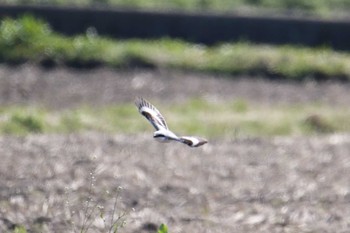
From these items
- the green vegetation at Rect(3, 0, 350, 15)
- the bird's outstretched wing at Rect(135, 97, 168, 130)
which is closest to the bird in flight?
the bird's outstretched wing at Rect(135, 97, 168, 130)

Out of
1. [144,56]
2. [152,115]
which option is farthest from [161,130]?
[144,56]

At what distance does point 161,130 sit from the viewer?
19.6 feet

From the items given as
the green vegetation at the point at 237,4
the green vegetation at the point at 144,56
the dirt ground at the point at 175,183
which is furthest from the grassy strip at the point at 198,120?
the green vegetation at the point at 237,4

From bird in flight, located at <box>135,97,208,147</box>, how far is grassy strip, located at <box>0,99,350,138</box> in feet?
16.8

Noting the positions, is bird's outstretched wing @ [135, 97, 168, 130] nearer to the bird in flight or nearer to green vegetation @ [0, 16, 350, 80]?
the bird in flight

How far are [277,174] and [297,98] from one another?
18.9 feet

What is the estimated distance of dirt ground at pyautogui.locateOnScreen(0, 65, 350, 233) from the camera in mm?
7848

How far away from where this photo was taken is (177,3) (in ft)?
76.1

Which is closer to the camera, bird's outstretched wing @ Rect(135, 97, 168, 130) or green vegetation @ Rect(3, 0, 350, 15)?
bird's outstretched wing @ Rect(135, 97, 168, 130)

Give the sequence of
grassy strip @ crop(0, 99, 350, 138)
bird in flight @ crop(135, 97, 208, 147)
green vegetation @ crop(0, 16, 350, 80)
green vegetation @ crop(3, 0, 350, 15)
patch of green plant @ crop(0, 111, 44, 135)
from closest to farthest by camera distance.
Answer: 1. bird in flight @ crop(135, 97, 208, 147)
2. patch of green plant @ crop(0, 111, 44, 135)
3. grassy strip @ crop(0, 99, 350, 138)
4. green vegetation @ crop(0, 16, 350, 80)
5. green vegetation @ crop(3, 0, 350, 15)

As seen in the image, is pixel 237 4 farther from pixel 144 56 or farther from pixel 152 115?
pixel 152 115

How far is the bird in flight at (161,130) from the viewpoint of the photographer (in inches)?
230

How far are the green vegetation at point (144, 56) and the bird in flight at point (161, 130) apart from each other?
10325 millimetres

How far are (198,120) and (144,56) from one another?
4.26 metres
